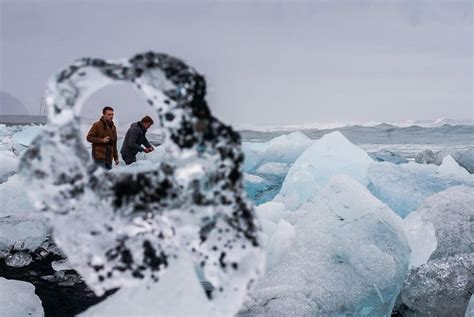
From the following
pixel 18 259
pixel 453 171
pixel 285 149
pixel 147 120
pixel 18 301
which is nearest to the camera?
pixel 18 301

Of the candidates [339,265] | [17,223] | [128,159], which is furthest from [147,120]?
[339,265]

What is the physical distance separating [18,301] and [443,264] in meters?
3.88

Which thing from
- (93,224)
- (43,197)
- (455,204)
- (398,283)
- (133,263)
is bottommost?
(398,283)

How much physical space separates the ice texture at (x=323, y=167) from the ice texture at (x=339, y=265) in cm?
223

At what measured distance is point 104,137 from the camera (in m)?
6.44

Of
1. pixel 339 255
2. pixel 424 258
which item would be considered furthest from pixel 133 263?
pixel 424 258

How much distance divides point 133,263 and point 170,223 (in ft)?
0.70

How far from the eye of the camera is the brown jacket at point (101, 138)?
6.36 meters

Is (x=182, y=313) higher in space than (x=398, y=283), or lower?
higher

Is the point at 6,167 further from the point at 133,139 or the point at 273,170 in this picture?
the point at 273,170

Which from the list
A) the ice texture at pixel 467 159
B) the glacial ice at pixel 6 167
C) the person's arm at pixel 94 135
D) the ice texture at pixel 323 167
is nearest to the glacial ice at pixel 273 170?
the ice texture at pixel 323 167

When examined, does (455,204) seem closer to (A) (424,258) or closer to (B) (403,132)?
(A) (424,258)

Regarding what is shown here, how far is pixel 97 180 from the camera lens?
166 cm

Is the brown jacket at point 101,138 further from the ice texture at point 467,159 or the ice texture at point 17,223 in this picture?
the ice texture at point 467,159
